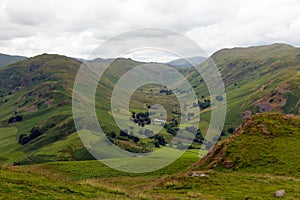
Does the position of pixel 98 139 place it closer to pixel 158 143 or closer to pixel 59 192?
pixel 158 143

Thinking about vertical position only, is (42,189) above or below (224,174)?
above

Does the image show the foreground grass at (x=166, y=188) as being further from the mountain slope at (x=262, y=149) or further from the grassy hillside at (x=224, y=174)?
the mountain slope at (x=262, y=149)

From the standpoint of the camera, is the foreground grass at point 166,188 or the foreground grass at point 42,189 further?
the foreground grass at point 166,188

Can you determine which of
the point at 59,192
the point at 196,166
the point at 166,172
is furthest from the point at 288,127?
the point at 59,192

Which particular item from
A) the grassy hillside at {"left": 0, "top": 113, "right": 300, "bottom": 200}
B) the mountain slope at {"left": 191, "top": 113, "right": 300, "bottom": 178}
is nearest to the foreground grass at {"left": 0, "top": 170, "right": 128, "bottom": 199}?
the grassy hillside at {"left": 0, "top": 113, "right": 300, "bottom": 200}

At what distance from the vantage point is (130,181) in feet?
182

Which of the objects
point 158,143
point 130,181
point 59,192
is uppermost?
point 59,192

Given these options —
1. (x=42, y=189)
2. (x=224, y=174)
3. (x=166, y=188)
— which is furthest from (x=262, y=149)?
(x=42, y=189)

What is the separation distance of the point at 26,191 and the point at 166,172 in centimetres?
4474

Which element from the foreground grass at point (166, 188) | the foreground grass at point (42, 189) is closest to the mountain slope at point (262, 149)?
the foreground grass at point (166, 188)

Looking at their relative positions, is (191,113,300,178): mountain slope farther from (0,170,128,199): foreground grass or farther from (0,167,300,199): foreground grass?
(0,170,128,199): foreground grass

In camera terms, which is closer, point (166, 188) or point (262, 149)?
point (166, 188)

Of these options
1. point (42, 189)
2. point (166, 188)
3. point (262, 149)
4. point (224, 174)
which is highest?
point (42, 189)

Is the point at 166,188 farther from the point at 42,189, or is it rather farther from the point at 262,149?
the point at 262,149
